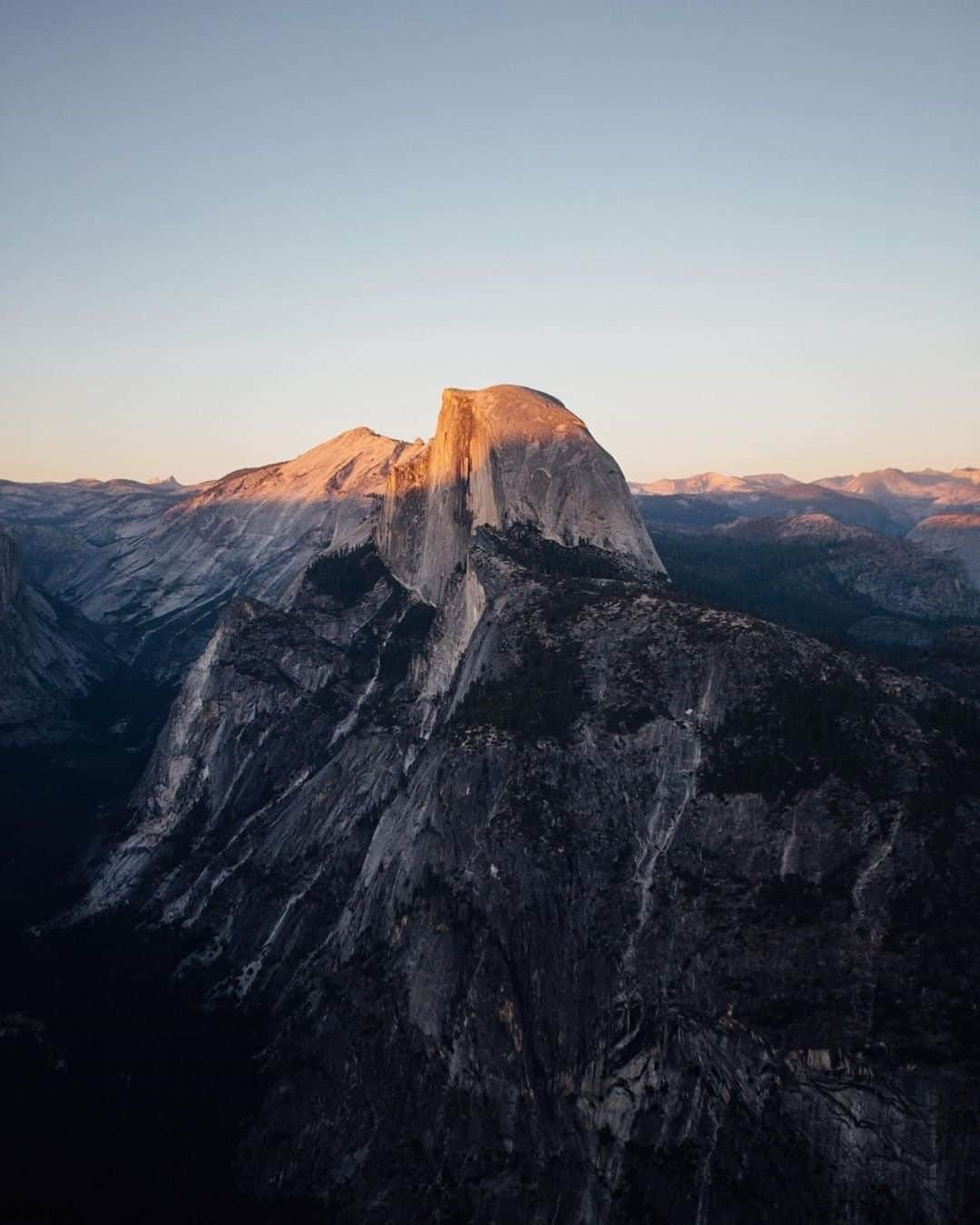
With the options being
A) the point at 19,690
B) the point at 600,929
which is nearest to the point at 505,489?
the point at 600,929

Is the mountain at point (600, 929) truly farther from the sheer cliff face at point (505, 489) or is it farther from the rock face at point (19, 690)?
the rock face at point (19, 690)

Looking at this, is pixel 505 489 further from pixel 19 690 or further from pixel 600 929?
pixel 19 690

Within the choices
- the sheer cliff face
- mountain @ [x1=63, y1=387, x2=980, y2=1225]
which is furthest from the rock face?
the sheer cliff face

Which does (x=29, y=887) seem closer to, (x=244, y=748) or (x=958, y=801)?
(x=244, y=748)

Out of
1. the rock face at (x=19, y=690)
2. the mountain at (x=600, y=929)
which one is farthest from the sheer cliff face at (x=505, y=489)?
the rock face at (x=19, y=690)

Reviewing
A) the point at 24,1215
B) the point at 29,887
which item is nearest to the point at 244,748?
the point at 29,887

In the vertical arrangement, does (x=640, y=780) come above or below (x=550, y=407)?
below
